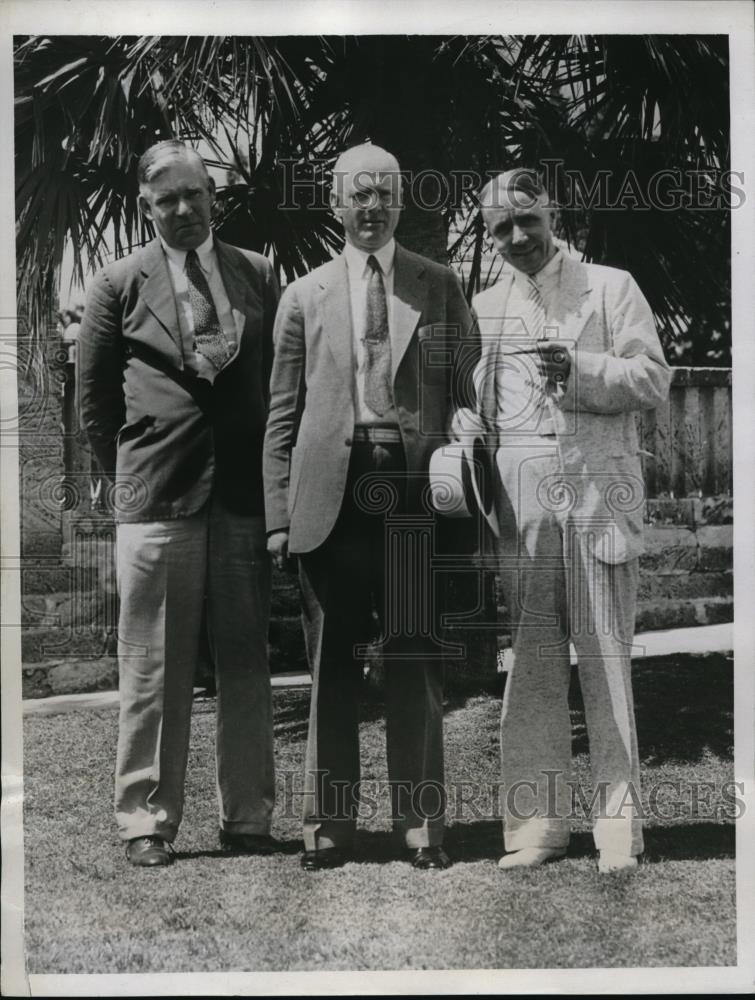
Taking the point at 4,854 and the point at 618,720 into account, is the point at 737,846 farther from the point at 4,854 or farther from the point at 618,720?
the point at 4,854

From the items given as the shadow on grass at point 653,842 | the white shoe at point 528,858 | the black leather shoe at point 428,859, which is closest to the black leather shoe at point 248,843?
the black leather shoe at point 428,859

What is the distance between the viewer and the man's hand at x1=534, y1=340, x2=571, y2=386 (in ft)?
15.4

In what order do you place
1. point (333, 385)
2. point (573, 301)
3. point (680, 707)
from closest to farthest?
point (333, 385) < point (573, 301) < point (680, 707)

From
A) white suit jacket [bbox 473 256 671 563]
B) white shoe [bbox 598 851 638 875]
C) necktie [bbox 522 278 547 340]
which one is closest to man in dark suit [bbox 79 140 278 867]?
white suit jacket [bbox 473 256 671 563]

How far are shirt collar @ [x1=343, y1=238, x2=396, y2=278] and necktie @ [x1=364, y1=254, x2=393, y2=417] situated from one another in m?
0.02

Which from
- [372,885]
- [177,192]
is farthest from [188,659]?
[177,192]

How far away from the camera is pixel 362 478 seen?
4.62m

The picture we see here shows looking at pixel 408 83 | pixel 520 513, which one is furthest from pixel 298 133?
pixel 520 513

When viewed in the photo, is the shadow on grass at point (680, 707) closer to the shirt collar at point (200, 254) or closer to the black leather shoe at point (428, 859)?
the black leather shoe at point (428, 859)

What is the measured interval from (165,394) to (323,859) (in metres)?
1.96

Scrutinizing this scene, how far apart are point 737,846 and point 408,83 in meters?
3.39

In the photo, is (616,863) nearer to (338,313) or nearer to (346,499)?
(346,499)

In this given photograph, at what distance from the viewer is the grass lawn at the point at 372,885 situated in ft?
15.2

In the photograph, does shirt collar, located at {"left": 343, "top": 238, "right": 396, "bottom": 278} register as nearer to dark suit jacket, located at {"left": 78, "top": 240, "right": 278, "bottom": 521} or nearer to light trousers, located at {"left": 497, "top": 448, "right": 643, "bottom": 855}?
dark suit jacket, located at {"left": 78, "top": 240, "right": 278, "bottom": 521}
